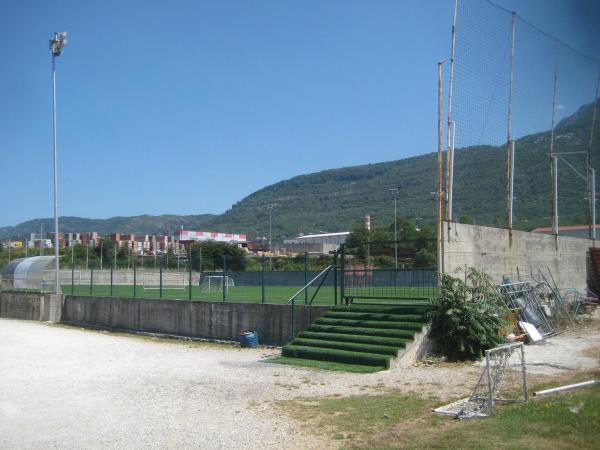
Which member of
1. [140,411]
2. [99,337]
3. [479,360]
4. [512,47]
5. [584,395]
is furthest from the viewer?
[99,337]

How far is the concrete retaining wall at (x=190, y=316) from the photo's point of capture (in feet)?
64.8

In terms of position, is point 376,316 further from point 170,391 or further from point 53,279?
point 53,279

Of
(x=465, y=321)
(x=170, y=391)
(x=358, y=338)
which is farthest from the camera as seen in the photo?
(x=358, y=338)

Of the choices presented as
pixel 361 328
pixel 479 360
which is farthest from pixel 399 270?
pixel 479 360

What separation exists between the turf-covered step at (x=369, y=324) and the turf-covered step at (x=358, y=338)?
1.69 ft

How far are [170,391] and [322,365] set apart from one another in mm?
3963

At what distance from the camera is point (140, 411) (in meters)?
10.5

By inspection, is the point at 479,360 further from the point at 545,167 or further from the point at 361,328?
the point at 545,167

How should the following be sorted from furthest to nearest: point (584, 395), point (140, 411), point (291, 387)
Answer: point (291, 387) < point (140, 411) < point (584, 395)

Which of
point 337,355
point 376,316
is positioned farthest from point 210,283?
point 337,355

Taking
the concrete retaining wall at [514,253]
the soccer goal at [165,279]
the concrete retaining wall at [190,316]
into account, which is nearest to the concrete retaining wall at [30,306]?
the concrete retaining wall at [190,316]

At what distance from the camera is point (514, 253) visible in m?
19.7

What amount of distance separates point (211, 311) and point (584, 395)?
15.5m

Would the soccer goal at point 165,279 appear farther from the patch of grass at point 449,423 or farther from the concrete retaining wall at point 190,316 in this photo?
the patch of grass at point 449,423
